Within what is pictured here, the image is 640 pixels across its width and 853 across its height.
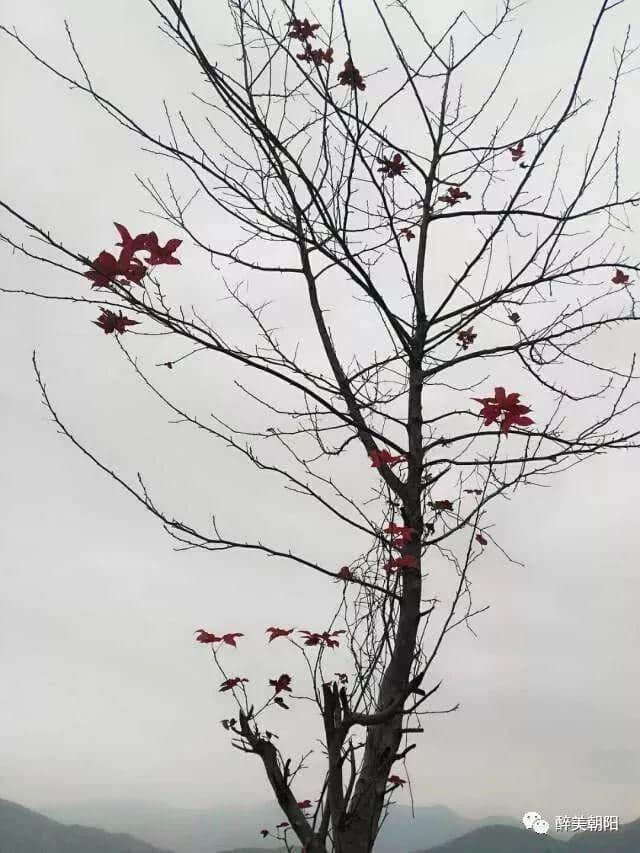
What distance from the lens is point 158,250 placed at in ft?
6.96

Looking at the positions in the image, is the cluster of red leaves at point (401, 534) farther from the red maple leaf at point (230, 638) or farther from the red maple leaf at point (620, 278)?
the red maple leaf at point (620, 278)

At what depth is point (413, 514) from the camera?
2.56 m

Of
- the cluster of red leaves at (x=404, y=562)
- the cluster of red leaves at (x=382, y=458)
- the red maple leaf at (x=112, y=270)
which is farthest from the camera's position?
the cluster of red leaves at (x=382, y=458)

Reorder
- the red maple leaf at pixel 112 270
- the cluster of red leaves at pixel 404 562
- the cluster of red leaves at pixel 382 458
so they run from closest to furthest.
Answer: the red maple leaf at pixel 112 270
the cluster of red leaves at pixel 404 562
the cluster of red leaves at pixel 382 458

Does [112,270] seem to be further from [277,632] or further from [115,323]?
[277,632]

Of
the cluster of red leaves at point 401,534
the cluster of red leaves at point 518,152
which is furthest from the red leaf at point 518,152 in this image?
the cluster of red leaves at point 401,534

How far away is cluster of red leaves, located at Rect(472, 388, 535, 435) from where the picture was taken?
223 centimetres

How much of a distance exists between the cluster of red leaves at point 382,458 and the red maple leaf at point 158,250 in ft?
3.48

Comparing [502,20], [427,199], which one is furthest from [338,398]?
[502,20]

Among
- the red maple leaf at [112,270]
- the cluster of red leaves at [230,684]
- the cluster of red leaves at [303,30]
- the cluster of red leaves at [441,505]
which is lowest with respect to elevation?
the cluster of red leaves at [230,684]

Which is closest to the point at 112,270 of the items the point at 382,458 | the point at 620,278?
the point at 382,458

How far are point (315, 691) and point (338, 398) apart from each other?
1.17 meters

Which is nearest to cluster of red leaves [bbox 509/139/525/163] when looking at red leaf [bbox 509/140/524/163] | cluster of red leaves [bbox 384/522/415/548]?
red leaf [bbox 509/140/524/163]

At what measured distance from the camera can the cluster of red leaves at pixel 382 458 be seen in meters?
2.57
